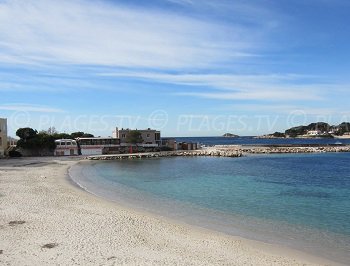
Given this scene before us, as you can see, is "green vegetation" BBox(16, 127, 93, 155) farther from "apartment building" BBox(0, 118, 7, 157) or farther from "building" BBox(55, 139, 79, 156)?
"apartment building" BBox(0, 118, 7, 157)

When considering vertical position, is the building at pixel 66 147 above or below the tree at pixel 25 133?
below

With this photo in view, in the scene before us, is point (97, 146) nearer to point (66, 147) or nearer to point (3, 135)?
point (66, 147)

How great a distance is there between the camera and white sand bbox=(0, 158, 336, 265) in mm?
13086

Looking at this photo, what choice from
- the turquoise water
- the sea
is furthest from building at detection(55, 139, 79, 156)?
the sea

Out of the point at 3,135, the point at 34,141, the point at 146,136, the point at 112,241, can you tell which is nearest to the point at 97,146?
the point at 146,136

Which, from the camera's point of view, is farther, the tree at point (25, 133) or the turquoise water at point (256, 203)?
the tree at point (25, 133)

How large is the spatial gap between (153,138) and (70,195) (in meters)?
63.4

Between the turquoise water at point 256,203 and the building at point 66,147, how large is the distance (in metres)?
37.4

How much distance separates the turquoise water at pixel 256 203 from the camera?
56.1ft

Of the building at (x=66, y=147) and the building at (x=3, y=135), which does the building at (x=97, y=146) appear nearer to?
the building at (x=66, y=147)

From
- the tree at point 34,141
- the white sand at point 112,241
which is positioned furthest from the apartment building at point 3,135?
the white sand at point 112,241

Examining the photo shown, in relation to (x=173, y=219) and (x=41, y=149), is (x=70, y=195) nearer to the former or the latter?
(x=173, y=219)

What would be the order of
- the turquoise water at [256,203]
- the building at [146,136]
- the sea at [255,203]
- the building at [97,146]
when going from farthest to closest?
1. the building at [146,136]
2. the building at [97,146]
3. the turquoise water at [256,203]
4. the sea at [255,203]

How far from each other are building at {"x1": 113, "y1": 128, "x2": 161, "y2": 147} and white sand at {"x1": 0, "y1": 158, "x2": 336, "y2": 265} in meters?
63.8
